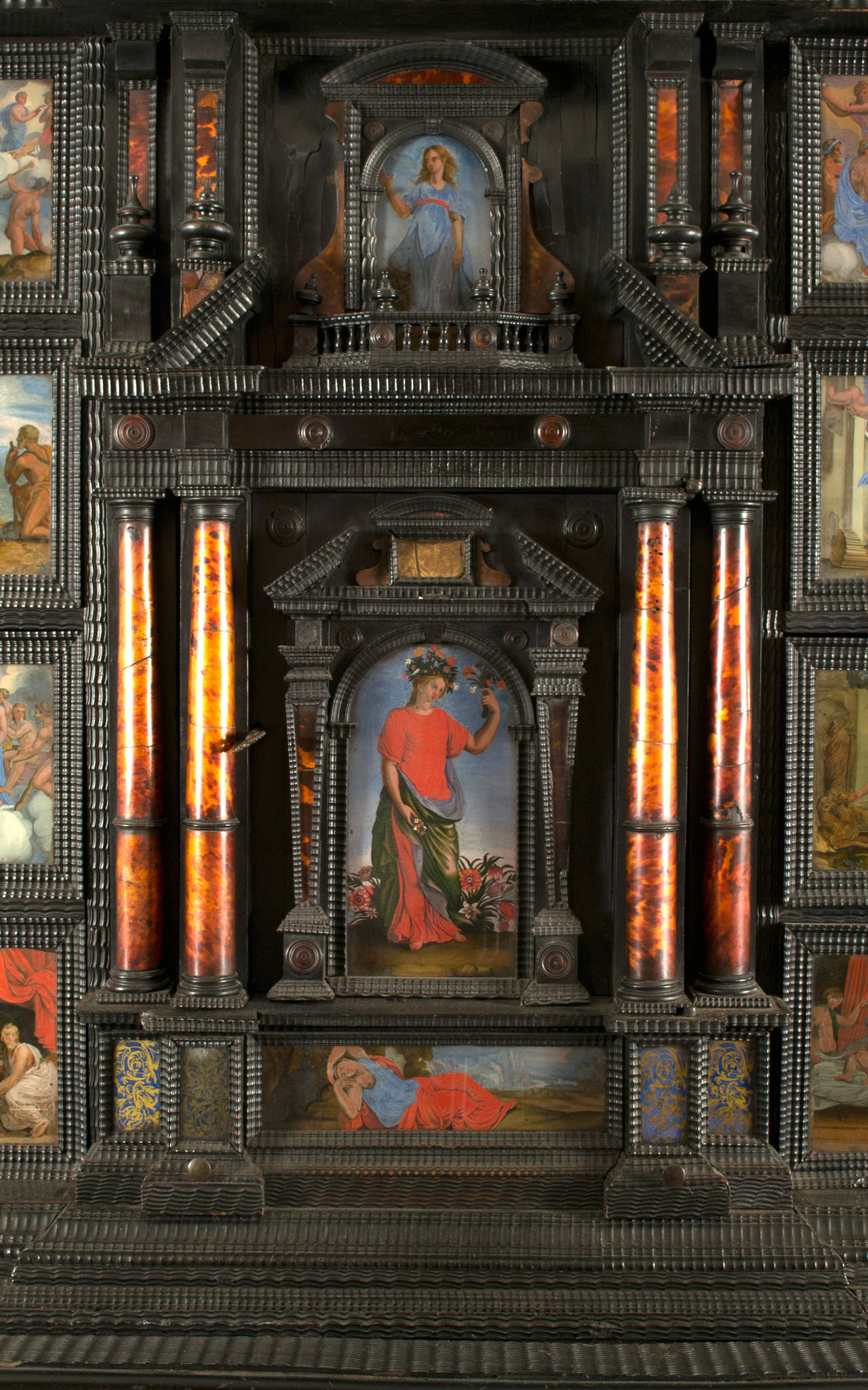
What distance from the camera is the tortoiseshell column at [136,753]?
535cm

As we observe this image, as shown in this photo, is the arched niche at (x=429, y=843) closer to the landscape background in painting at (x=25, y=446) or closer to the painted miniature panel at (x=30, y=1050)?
the painted miniature panel at (x=30, y=1050)

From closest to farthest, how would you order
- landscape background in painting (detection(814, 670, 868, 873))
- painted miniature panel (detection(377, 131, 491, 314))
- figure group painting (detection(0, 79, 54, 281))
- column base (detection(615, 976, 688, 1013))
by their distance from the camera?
column base (detection(615, 976, 688, 1013)), painted miniature panel (detection(377, 131, 491, 314)), figure group painting (detection(0, 79, 54, 281)), landscape background in painting (detection(814, 670, 868, 873))

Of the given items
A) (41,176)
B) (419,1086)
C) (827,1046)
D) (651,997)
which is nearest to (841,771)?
(827,1046)

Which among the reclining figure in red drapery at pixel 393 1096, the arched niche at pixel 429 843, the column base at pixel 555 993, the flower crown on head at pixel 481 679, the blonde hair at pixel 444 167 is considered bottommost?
the reclining figure in red drapery at pixel 393 1096

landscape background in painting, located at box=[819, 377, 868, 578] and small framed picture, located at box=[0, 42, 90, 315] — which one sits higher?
small framed picture, located at box=[0, 42, 90, 315]

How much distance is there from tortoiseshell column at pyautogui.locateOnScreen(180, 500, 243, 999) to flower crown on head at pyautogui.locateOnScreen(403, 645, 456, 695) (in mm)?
926

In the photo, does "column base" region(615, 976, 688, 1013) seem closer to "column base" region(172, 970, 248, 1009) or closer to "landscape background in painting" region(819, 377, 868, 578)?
"column base" region(172, 970, 248, 1009)

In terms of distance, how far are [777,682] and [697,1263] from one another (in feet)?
9.52

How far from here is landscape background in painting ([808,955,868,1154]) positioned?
18.6 feet

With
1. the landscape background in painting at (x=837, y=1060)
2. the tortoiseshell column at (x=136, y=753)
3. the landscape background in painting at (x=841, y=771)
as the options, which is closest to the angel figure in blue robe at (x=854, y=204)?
the landscape background in painting at (x=841, y=771)

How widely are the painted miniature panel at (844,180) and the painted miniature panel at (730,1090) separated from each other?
4039mm

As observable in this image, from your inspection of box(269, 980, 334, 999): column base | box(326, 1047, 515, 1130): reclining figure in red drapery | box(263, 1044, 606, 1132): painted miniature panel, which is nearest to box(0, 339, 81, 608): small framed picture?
box(269, 980, 334, 999): column base

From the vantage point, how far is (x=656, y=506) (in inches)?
206

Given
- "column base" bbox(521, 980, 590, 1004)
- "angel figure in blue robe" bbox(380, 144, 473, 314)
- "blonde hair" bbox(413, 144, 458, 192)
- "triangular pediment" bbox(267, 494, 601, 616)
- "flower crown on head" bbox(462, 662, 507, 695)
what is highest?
"blonde hair" bbox(413, 144, 458, 192)
